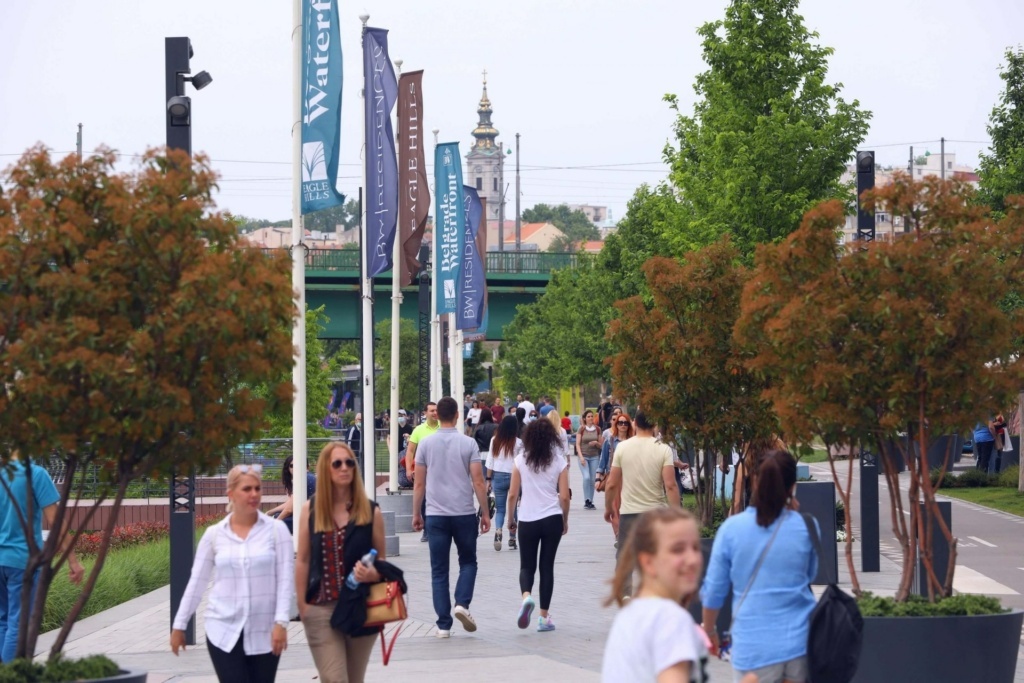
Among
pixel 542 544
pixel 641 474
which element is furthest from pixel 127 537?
pixel 641 474

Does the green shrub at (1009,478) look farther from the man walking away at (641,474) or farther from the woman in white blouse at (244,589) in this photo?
the woman in white blouse at (244,589)

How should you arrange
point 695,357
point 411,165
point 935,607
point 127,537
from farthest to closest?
point 411,165 → point 127,537 → point 695,357 → point 935,607

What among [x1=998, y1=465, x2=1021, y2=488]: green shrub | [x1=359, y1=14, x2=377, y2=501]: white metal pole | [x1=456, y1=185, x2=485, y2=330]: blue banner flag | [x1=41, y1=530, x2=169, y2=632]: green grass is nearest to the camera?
[x1=41, y1=530, x2=169, y2=632]: green grass

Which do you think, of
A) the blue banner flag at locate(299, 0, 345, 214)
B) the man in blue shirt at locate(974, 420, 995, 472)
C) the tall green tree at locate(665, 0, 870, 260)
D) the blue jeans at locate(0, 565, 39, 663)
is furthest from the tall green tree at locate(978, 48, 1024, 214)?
the blue jeans at locate(0, 565, 39, 663)

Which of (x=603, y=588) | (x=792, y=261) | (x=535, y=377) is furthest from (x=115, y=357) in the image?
(x=535, y=377)

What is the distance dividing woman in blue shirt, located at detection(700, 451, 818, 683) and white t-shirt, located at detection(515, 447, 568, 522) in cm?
596

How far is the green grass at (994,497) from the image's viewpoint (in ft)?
90.9

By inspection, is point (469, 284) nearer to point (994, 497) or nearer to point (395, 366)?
point (395, 366)

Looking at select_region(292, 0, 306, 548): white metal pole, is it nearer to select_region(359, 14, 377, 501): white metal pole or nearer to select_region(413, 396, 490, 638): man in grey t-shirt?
select_region(413, 396, 490, 638): man in grey t-shirt

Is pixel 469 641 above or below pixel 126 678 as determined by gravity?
below

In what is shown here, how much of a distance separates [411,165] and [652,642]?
789 inches

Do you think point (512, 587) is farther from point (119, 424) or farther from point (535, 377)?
point (535, 377)

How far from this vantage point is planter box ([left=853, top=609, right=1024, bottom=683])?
28.7 ft

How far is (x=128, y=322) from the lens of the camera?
723 cm
